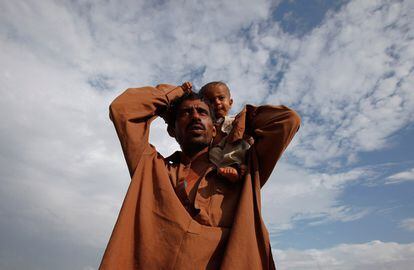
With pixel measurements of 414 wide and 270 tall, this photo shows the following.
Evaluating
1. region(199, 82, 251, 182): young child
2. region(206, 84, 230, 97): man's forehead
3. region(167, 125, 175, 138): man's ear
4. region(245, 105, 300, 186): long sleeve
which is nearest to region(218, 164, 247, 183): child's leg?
region(199, 82, 251, 182): young child

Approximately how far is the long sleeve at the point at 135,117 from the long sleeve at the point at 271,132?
0.90 meters

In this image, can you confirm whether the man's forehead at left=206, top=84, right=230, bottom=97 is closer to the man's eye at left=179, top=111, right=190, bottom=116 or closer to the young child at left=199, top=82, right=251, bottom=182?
the young child at left=199, top=82, right=251, bottom=182

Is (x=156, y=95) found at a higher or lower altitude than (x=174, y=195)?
higher

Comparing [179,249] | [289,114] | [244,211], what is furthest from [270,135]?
[179,249]

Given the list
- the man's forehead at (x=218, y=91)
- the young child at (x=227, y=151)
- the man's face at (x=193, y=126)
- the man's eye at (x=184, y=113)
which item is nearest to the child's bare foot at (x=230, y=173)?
the young child at (x=227, y=151)

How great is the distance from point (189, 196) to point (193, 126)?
0.74 meters

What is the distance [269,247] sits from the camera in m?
2.37

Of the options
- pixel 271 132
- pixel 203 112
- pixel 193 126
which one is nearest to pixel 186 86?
pixel 203 112

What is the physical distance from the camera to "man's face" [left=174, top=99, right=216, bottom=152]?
119 inches

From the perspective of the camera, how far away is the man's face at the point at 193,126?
9.92ft

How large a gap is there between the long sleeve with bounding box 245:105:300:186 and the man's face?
0.51 metres

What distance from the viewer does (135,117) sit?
2.76 meters

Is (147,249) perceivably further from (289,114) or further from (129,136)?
(289,114)

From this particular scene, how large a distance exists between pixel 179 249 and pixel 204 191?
530 mm
